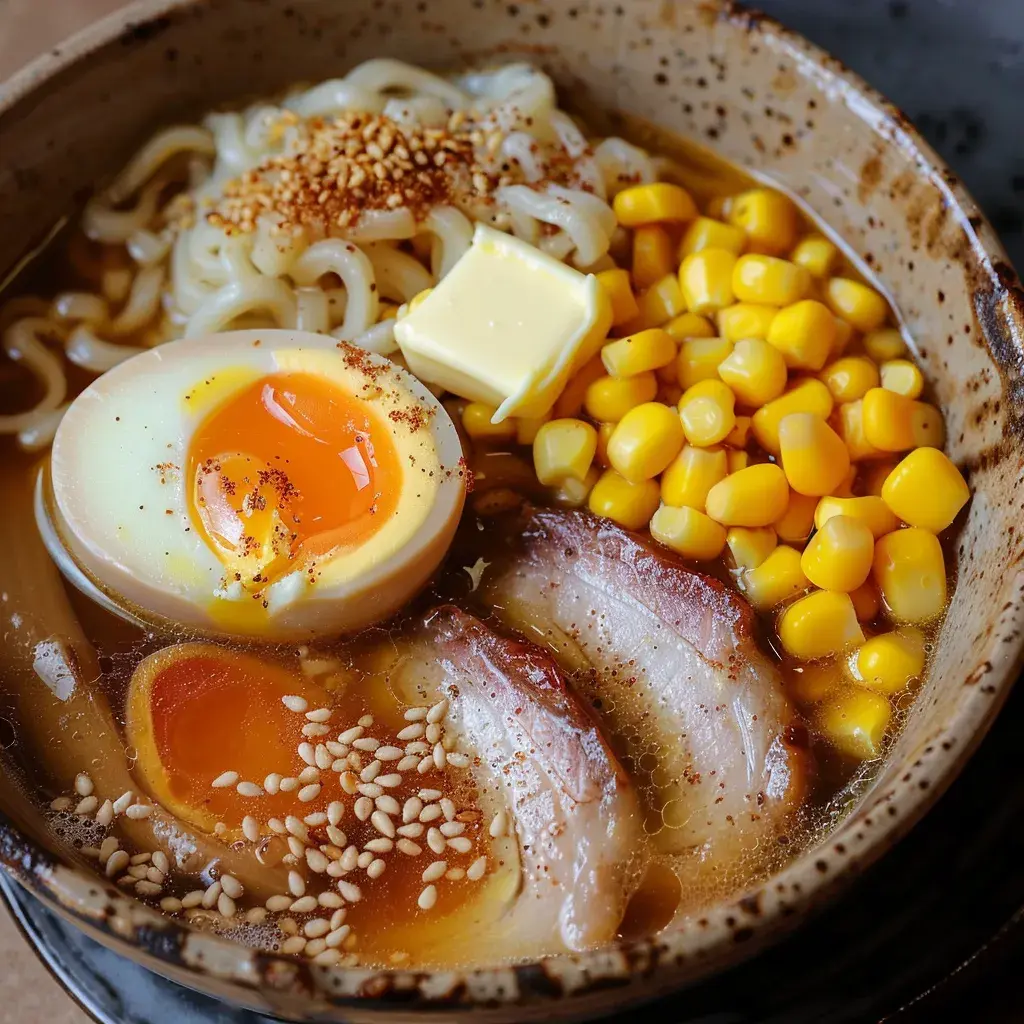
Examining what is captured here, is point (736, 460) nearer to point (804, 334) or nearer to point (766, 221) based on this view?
point (804, 334)

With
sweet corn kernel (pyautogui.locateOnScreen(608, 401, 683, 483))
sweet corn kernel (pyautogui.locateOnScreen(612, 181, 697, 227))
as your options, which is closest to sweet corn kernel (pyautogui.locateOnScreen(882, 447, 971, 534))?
sweet corn kernel (pyautogui.locateOnScreen(608, 401, 683, 483))

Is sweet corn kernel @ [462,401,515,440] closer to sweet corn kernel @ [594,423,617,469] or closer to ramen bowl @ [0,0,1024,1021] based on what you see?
sweet corn kernel @ [594,423,617,469]

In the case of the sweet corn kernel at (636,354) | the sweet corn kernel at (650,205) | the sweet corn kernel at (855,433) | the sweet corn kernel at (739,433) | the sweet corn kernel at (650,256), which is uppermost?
the sweet corn kernel at (650,205)

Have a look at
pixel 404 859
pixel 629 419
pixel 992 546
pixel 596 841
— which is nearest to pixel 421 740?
pixel 404 859

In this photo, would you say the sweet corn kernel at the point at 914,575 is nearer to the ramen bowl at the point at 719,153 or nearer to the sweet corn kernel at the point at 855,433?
the ramen bowl at the point at 719,153

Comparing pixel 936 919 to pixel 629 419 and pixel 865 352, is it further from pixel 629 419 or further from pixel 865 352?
pixel 865 352

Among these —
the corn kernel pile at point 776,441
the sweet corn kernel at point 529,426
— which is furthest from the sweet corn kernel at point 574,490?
the sweet corn kernel at point 529,426

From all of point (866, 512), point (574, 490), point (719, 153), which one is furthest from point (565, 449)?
point (719, 153)
